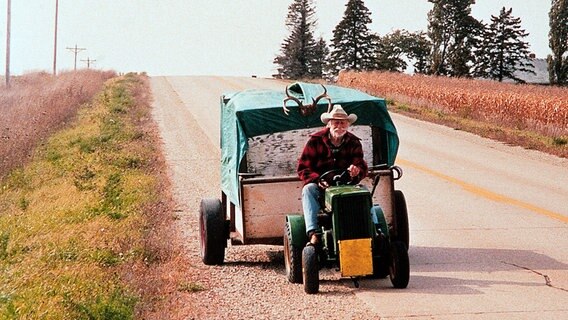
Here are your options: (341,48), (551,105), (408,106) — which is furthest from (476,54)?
(551,105)

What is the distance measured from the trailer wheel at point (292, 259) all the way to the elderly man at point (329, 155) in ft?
1.21

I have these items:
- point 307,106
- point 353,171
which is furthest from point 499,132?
point 353,171

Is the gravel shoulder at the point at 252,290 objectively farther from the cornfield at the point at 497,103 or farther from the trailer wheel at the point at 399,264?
the cornfield at the point at 497,103

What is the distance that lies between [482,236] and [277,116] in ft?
11.7

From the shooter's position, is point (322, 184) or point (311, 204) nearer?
point (311, 204)

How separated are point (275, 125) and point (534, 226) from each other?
183 inches

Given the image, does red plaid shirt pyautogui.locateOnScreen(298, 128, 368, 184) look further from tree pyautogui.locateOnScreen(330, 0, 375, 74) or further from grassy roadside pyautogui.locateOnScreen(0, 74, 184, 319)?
tree pyautogui.locateOnScreen(330, 0, 375, 74)

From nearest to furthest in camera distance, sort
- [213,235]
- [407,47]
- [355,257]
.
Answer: [355,257], [213,235], [407,47]

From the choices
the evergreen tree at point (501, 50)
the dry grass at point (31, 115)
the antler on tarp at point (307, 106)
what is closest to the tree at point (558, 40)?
the evergreen tree at point (501, 50)

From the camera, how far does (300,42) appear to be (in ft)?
325

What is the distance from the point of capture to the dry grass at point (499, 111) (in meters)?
27.6

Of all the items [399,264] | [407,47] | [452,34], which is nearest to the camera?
[399,264]

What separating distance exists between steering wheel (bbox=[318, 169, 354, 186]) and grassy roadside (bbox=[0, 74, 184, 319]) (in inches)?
77.5

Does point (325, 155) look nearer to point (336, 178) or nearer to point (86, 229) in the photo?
point (336, 178)
